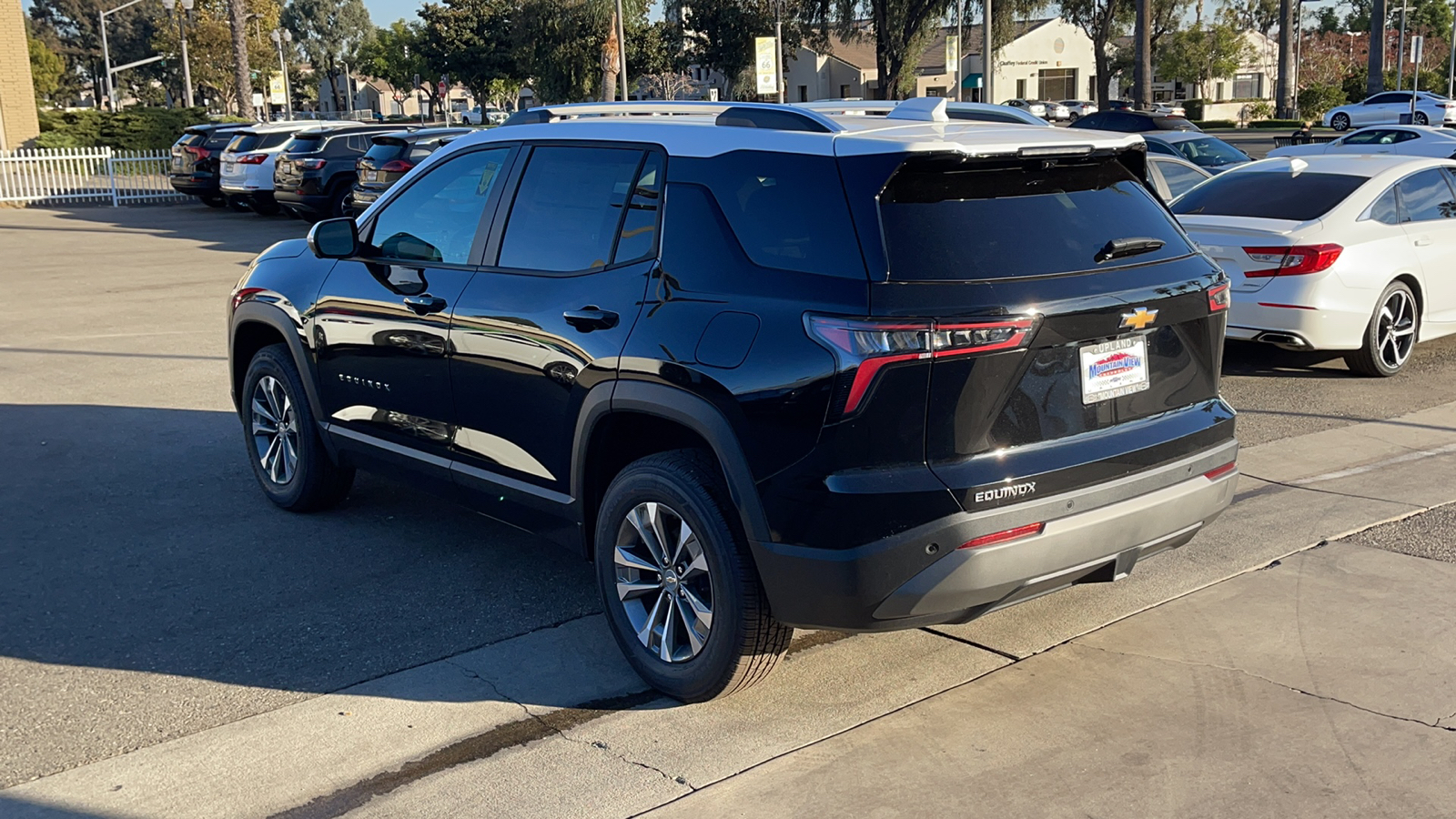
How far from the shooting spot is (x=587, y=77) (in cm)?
5591

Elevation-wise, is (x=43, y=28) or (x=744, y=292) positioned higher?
(x=43, y=28)

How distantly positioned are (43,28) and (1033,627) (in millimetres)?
112671

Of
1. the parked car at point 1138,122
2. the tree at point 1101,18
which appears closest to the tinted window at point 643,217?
the parked car at point 1138,122

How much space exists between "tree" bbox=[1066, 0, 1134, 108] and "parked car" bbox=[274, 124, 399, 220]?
4835 centimetres

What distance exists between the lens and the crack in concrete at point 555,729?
388 cm

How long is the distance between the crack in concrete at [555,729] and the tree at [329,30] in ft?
397

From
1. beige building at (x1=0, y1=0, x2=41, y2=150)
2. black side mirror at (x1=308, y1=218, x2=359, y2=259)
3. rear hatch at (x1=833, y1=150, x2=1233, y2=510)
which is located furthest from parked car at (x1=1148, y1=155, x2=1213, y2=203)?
beige building at (x1=0, y1=0, x2=41, y2=150)

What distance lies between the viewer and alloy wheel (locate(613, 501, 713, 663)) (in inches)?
167

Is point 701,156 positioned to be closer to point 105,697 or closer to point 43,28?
point 105,697

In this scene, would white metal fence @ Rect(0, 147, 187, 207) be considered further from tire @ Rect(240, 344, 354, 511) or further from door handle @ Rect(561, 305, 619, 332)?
door handle @ Rect(561, 305, 619, 332)

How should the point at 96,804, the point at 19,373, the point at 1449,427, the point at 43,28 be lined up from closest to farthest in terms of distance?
the point at 96,804 → the point at 1449,427 → the point at 19,373 → the point at 43,28

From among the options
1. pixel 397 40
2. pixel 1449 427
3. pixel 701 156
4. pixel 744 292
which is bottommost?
pixel 1449 427

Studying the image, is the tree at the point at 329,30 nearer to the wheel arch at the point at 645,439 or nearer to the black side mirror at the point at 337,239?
the black side mirror at the point at 337,239

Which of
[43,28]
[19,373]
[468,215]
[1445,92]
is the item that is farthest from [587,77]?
[43,28]
